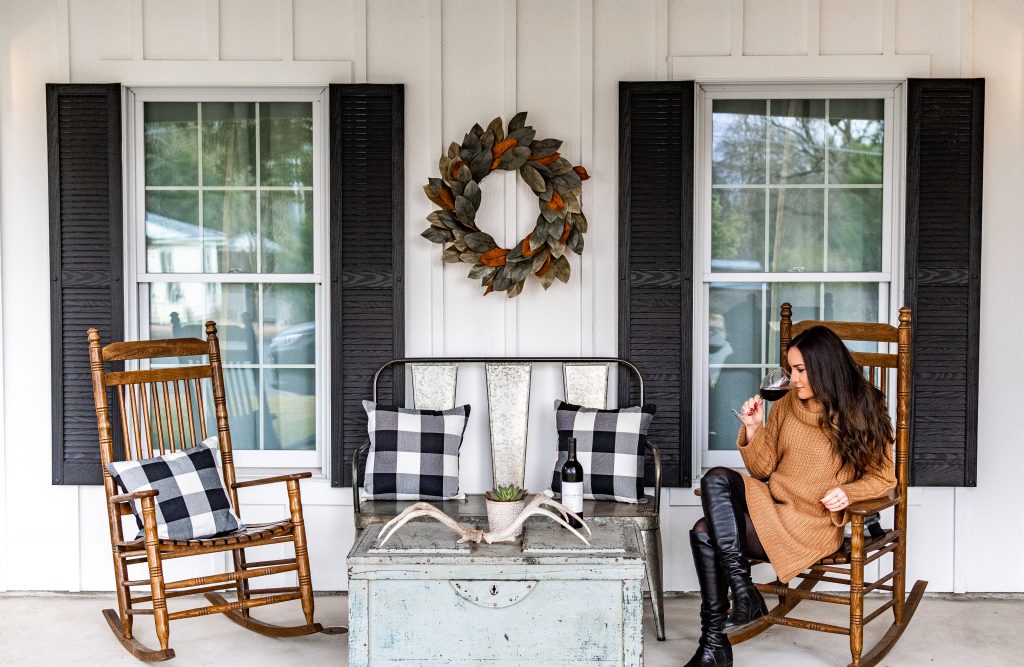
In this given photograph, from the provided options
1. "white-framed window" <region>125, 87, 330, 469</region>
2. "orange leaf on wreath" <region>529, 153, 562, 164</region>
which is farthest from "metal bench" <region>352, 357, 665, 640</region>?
"orange leaf on wreath" <region>529, 153, 562, 164</region>

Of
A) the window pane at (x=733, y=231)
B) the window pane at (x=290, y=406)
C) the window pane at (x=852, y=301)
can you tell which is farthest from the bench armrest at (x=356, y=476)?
the window pane at (x=852, y=301)

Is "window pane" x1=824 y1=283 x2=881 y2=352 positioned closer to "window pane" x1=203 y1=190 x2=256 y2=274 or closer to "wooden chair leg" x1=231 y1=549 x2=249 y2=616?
"window pane" x1=203 y1=190 x2=256 y2=274

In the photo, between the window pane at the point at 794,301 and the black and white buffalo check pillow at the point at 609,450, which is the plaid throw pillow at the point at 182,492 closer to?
the black and white buffalo check pillow at the point at 609,450

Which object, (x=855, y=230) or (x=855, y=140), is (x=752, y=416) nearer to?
(x=855, y=230)

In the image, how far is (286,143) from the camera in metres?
4.40

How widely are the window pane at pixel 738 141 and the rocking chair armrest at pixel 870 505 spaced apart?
1.73 meters

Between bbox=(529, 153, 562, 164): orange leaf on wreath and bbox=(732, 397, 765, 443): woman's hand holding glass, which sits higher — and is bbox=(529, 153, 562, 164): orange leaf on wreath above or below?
above

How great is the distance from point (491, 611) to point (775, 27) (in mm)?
3031

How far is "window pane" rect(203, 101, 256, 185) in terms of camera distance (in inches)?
173

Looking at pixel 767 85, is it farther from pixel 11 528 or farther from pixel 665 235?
pixel 11 528

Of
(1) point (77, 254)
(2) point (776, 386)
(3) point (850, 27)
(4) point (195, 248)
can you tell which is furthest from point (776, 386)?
(1) point (77, 254)

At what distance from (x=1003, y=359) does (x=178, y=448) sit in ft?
12.8

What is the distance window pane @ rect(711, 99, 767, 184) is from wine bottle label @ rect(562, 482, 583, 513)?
1888 mm

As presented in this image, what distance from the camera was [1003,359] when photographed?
4.28 meters
